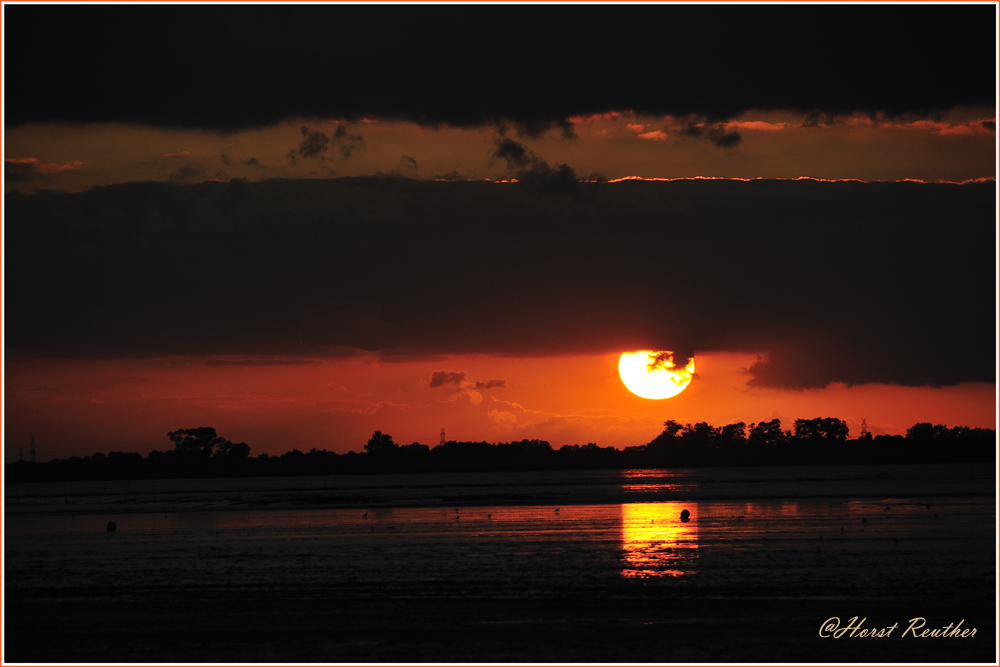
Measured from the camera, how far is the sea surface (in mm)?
21609

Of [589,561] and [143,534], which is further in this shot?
[143,534]

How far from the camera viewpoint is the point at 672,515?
6178 centimetres

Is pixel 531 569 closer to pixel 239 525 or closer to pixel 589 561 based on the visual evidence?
pixel 589 561

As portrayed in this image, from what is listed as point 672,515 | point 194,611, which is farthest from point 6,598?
point 672,515

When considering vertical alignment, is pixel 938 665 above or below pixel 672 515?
below

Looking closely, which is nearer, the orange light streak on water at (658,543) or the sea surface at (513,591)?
the sea surface at (513,591)

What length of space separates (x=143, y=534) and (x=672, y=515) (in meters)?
39.4

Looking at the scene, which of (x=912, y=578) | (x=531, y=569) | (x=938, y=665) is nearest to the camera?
(x=938, y=665)

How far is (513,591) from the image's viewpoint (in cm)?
2862

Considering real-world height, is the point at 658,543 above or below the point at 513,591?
above

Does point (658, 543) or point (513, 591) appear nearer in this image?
point (513, 591)

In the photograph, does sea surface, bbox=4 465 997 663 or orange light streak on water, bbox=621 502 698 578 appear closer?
sea surface, bbox=4 465 997 663

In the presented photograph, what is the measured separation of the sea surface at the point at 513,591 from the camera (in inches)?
851

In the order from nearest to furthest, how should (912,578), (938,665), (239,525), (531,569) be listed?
(938,665) < (912,578) < (531,569) < (239,525)
